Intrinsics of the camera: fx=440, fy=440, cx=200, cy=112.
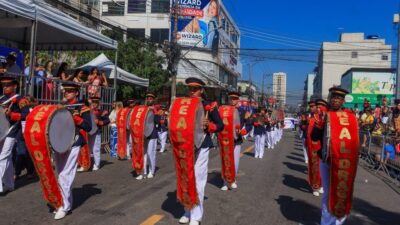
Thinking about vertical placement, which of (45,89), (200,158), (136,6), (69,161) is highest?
(136,6)

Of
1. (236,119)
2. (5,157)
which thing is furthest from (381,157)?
(5,157)

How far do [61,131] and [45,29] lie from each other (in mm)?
9835

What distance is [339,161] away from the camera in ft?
17.9

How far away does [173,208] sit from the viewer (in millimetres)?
7180

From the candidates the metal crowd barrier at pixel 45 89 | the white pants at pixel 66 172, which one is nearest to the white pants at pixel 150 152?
the metal crowd barrier at pixel 45 89

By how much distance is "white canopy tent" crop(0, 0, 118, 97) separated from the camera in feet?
37.7

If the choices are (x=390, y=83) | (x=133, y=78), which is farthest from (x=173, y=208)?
(x=390, y=83)

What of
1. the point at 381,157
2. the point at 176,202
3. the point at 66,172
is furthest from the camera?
the point at 381,157

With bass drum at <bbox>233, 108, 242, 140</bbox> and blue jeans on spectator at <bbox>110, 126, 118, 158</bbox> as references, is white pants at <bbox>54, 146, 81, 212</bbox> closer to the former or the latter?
bass drum at <bbox>233, 108, 242, 140</bbox>

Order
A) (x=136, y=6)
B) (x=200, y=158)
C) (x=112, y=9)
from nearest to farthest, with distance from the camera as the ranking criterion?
1. (x=200, y=158)
2. (x=136, y=6)
3. (x=112, y=9)

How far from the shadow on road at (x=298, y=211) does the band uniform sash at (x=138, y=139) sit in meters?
3.44

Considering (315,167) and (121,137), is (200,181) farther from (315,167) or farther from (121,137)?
(121,137)

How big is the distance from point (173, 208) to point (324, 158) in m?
2.70

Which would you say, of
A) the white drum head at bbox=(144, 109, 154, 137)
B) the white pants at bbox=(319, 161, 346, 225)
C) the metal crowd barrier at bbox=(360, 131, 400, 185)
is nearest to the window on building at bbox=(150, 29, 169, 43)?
the metal crowd barrier at bbox=(360, 131, 400, 185)
